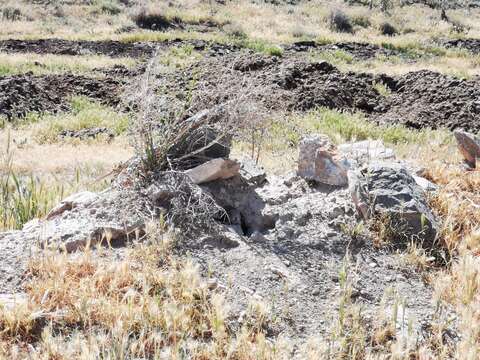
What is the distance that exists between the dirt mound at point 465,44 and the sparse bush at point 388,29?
14.0 ft

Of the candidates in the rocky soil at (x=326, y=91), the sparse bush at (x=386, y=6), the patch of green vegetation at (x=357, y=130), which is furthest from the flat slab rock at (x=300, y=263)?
the sparse bush at (x=386, y=6)

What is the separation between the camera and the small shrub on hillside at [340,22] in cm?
3148

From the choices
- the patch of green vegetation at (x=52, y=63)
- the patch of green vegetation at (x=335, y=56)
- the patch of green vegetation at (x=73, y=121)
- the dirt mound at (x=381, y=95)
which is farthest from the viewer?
the patch of green vegetation at (x=335, y=56)

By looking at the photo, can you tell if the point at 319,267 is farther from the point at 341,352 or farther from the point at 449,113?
the point at 449,113

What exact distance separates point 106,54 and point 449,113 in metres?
12.8

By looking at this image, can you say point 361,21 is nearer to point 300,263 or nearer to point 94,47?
point 94,47

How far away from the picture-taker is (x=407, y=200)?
4.52 meters

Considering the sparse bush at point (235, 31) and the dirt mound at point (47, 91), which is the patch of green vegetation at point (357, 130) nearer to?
the dirt mound at point (47, 91)

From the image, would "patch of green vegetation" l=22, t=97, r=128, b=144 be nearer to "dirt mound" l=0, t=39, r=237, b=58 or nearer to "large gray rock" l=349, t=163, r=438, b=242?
"large gray rock" l=349, t=163, r=438, b=242

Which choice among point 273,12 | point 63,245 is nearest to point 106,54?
point 273,12

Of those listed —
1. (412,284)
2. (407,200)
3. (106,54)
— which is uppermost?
(407,200)

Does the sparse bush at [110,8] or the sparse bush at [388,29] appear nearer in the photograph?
the sparse bush at [388,29]

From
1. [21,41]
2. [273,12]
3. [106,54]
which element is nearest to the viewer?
[106,54]

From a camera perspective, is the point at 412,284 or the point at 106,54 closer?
the point at 412,284
